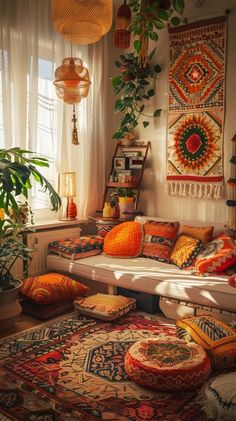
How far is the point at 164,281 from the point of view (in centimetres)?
324

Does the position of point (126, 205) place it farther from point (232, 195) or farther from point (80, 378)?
point (80, 378)

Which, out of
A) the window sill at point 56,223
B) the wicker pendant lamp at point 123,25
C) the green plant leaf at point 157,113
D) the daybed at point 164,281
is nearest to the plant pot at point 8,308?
the daybed at point 164,281

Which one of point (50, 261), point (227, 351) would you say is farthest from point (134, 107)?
point (227, 351)

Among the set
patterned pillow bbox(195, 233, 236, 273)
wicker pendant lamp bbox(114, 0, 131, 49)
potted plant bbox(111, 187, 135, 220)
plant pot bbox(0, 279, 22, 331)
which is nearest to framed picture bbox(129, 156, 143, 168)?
potted plant bbox(111, 187, 135, 220)

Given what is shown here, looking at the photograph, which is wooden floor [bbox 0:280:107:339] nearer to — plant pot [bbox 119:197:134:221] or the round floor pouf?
the round floor pouf

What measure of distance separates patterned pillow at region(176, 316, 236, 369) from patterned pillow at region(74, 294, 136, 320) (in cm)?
60

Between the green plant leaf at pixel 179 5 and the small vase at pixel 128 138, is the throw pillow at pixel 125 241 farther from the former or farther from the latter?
the green plant leaf at pixel 179 5

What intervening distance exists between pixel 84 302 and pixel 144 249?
2.84 ft

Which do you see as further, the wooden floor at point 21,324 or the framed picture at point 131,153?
the framed picture at point 131,153

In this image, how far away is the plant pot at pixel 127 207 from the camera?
171 inches

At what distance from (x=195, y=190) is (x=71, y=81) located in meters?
1.64

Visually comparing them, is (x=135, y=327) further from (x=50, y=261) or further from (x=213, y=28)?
(x=213, y=28)

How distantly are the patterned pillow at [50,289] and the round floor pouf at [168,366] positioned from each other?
3.58 feet

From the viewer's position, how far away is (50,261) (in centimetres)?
400
